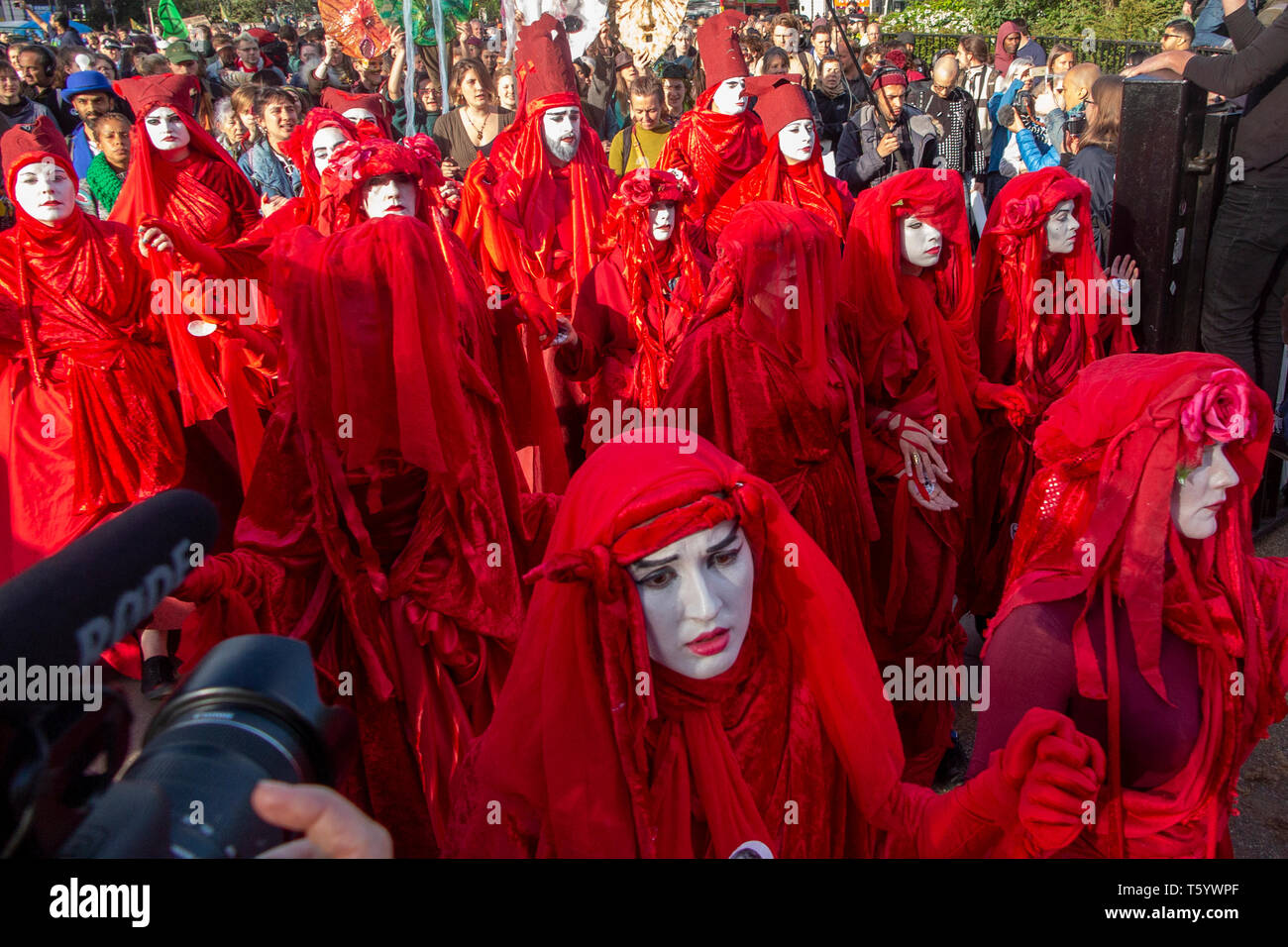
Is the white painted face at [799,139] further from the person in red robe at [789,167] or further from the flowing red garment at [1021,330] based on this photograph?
the flowing red garment at [1021,330]

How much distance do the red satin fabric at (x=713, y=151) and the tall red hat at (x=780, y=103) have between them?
0.16 m

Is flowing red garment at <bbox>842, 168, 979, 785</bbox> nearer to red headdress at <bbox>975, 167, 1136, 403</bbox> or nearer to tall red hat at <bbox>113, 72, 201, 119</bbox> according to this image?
red headdress at <bbox>975, 167, 1136, 403</bbox>

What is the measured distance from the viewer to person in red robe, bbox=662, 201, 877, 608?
3.41m

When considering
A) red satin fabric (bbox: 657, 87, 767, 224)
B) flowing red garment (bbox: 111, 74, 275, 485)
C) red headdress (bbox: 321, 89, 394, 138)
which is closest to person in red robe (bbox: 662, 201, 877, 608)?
flowing red garment (bbox: 111, 74, 275, 485)

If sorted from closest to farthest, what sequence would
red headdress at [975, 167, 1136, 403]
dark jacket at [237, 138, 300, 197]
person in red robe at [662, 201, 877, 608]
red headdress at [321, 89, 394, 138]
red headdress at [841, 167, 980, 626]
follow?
1. person in red robe at [662, 201, 877, 608]
2. red headdress at [841, 167, 980, 626]
3. red headdress at [975, 167, 1136, 403]
4. red headdress at [321, 89, 394, 138]
5. dark jacket at [237, 138, 300, 197]

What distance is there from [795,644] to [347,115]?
6124 millimetres

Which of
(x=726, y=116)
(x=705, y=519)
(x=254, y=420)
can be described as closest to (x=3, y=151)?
(x=254, y=420)

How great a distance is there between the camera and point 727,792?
73.5 inches

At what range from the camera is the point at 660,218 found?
4723mm

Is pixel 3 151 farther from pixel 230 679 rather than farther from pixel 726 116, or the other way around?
pixel 230 679

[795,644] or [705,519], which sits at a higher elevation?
[705,519]

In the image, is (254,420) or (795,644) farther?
(254,420)
